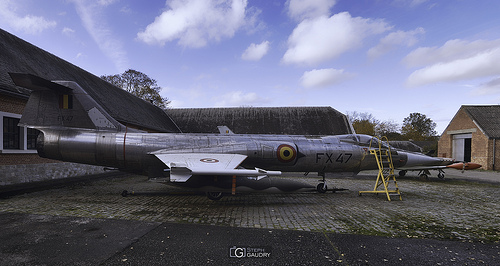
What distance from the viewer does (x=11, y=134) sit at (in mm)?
9898

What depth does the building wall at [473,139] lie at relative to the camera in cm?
2253

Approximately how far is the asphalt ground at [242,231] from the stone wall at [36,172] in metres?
2.99

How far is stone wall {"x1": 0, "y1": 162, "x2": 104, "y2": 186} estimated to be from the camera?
9.28 m

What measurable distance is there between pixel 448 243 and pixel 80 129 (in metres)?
10.4

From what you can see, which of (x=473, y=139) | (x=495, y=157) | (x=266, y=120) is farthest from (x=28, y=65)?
(x=473, y=139)

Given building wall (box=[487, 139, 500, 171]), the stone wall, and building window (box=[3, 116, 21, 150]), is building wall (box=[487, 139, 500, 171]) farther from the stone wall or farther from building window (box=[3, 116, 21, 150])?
building window (box=[3, 116, 21, 150])

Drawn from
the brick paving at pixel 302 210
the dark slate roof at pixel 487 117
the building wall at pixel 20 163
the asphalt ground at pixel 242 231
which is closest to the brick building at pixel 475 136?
the dark slate roof at pixel 487 117

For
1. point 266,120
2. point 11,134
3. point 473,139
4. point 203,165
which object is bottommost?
point 203,165

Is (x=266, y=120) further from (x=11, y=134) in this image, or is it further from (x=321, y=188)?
(x=11, y=134)

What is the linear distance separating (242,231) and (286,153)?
380 cm

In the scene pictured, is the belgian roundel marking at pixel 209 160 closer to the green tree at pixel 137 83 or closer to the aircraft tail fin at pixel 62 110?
the aircraft tail fin at pixel 62 110

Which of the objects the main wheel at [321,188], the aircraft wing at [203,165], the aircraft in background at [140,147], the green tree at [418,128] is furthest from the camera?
the green tree at [418,128]

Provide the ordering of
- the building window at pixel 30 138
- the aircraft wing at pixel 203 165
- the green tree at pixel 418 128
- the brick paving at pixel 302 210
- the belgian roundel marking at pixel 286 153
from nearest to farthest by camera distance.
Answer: the brick paving at pixel 302 210
the aircraft wing at pixel 203 165
the belgian roundel marking at pixel 286 153
the building window at pixel 30 138
the green tree at pixel 418 128

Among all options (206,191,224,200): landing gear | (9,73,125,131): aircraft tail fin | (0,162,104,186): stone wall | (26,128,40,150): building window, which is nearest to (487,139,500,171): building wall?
(206,191,224,200): landing gear
